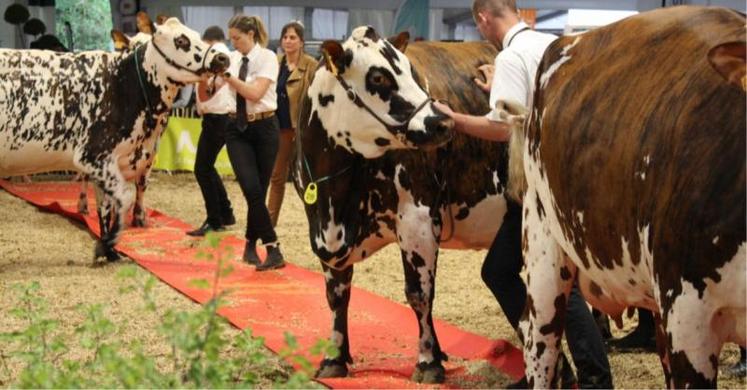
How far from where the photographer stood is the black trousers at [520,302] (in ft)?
16.6

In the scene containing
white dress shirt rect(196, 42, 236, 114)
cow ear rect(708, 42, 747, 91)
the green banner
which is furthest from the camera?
the green banner

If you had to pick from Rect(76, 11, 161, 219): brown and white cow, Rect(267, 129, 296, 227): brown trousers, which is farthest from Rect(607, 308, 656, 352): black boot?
Rect(76, 11, 161, 219): brown and white cow

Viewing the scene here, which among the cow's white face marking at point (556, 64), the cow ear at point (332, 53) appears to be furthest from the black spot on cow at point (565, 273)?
the cow ear at point (332, 53)

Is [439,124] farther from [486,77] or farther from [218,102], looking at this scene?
[218,102]

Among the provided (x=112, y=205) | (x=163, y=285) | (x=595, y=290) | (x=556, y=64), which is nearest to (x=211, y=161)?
(x=112, y=205)

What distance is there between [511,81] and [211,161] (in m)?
5.78

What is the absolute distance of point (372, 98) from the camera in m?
5.44

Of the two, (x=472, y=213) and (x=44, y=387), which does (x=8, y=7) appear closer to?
(x=472, y=213)

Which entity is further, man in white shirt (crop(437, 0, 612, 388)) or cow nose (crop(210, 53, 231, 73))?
cow nose (crop(210, 53, 231, 73))

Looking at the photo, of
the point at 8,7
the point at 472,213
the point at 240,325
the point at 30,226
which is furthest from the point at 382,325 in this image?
the point at 8,7

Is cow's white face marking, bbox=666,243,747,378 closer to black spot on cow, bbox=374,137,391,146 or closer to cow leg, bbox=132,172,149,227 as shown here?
black spot on cow, bbox=374,137,391,146

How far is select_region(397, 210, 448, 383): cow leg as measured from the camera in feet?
18.3

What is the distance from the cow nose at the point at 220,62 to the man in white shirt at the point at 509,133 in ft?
12.8

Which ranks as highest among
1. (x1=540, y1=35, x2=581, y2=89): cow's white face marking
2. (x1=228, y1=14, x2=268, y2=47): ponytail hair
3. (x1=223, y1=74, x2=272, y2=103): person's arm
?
(x1=540, y1=35, x2=581, y2=89): cow's white face marking
